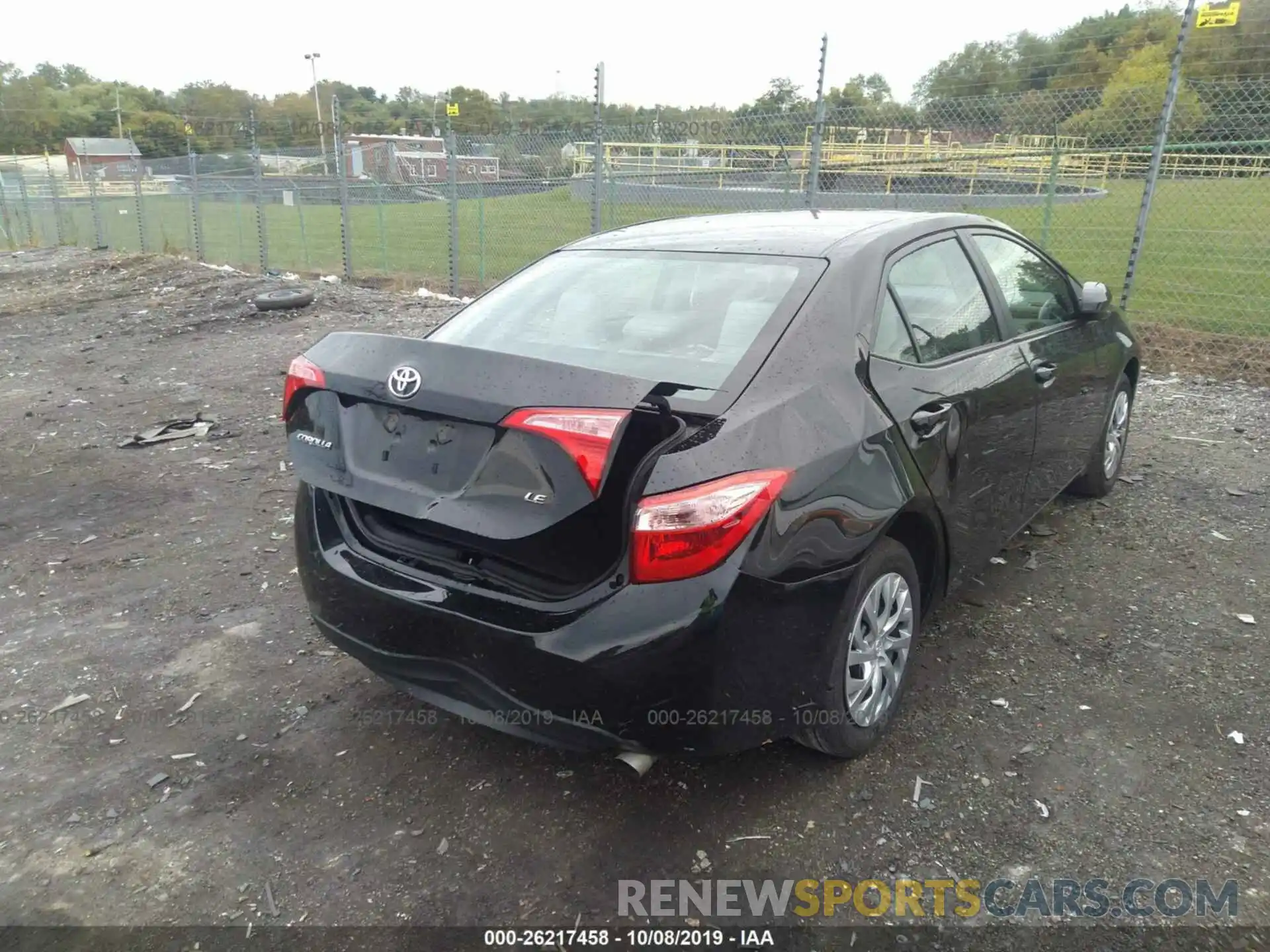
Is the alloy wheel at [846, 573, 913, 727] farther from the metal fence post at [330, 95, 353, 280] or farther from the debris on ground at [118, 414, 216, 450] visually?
the metal fence post at [330, 95, 353, 280]

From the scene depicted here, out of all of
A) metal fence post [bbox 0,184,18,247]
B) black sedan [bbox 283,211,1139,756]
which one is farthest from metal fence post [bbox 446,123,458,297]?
metal fence post [bbox 0,184,18,247]

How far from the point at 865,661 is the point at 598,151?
29.3ft

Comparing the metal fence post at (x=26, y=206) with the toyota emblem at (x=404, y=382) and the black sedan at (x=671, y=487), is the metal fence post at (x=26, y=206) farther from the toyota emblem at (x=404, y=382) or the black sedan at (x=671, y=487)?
the toyota emblem at (x=404, y=382)

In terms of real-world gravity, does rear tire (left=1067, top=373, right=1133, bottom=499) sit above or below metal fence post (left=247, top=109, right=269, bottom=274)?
below

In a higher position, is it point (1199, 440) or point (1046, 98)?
point (1046, 98)

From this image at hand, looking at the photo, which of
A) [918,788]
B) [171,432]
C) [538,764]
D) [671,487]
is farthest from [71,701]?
[171,432]

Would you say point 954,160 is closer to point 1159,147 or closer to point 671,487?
point 1159,147

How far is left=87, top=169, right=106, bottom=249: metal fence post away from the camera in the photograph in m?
21.6

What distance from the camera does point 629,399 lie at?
2105mm

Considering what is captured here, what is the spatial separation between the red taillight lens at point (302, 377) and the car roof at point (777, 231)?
4.34ft

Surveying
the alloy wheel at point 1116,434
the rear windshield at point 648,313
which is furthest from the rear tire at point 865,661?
the alloy wheel at point 1116,434

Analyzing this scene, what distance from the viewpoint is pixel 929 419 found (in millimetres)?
2812

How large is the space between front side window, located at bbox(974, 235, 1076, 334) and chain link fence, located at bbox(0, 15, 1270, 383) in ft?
15.0

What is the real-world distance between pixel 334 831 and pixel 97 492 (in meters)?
3.89
